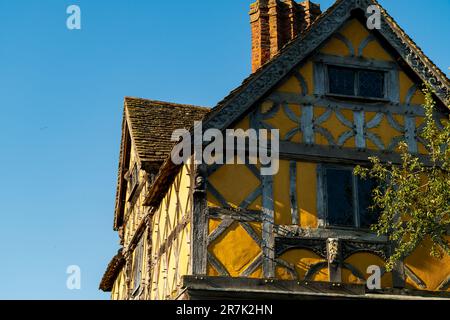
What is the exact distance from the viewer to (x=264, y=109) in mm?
15062

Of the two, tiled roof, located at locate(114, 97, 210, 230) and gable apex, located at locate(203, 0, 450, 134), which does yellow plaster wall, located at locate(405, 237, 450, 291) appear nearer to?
gable apex, located at locate(203, 0, 450, 134)

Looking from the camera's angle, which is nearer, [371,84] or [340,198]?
[340,198]

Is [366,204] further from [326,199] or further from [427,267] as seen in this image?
[427,267]

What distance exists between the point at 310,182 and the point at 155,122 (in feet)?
22.1

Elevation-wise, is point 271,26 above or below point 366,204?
above

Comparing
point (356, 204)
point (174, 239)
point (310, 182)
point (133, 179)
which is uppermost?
point (133, 179)

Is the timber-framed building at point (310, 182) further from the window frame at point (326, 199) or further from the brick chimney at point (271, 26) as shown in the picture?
the brick chimney at point (271, 26)

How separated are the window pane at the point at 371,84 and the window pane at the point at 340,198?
66.8 inches

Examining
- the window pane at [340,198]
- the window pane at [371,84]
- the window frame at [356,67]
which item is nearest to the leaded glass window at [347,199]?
the window pane at [340,198]

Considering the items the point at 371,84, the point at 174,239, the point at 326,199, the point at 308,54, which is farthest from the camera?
the point at 371,84

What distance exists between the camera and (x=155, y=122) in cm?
2053

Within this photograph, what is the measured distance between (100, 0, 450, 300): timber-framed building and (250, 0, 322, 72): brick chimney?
433 centimetres

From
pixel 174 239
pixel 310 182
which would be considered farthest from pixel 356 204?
pixel 174 239

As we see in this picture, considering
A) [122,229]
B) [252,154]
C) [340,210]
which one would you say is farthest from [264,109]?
[122,229]
